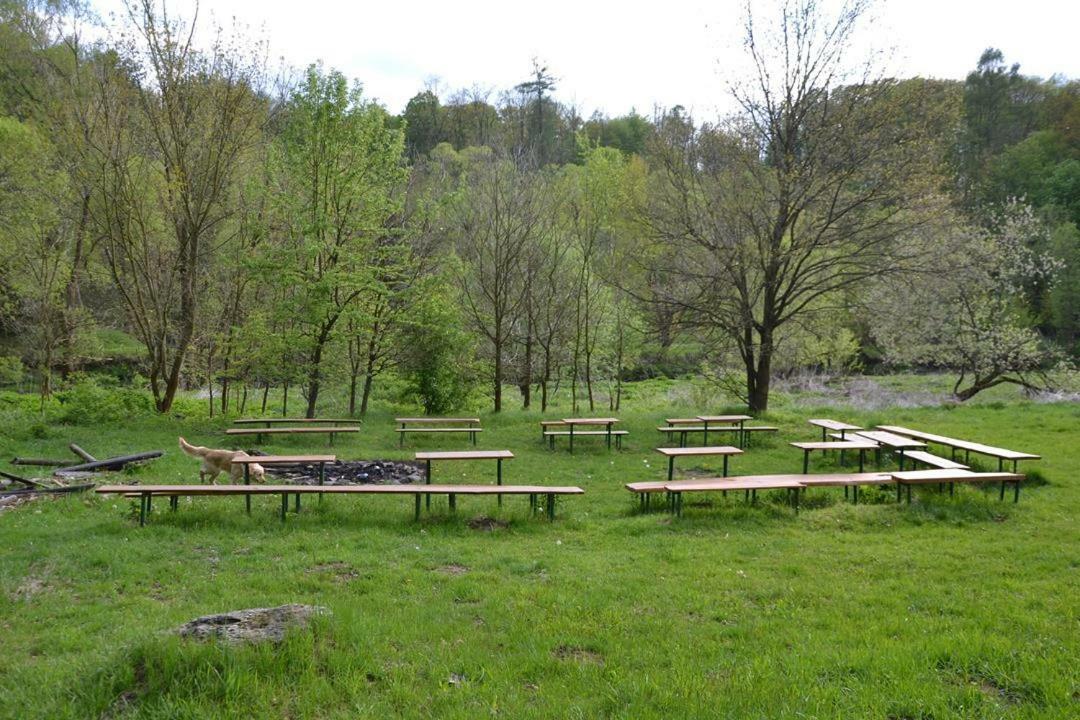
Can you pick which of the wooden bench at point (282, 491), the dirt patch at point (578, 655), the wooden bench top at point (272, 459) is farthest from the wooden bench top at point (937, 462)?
the wooden bench top at point (272, 459)

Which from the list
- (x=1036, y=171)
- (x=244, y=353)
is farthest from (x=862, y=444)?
(x=1036, y=171)

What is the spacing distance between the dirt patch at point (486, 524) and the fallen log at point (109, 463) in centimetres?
665

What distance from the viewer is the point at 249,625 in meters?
4.13

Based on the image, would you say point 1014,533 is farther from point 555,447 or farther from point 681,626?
point 555,447

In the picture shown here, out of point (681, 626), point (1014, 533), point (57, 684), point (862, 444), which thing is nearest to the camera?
point (57, 684)

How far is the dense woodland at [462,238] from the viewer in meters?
15.9

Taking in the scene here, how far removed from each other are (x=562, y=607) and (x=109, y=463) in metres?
9.12

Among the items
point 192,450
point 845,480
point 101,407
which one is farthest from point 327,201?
point 845,480

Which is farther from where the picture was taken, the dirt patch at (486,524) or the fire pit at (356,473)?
the fire pit at (356,473)

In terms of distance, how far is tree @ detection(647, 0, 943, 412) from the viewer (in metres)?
15.1

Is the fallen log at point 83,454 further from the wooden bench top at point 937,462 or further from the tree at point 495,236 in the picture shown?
the wooden bench top at point 937,462

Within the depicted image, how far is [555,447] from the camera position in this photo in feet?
47.5

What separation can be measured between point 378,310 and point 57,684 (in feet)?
50.6

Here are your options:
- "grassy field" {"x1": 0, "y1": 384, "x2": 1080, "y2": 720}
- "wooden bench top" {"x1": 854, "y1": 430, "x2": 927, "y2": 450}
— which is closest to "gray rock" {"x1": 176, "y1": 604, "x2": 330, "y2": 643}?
"grassy field" {"x1": 0, "y1": 384, "x2": 1080, "y2": 720}
